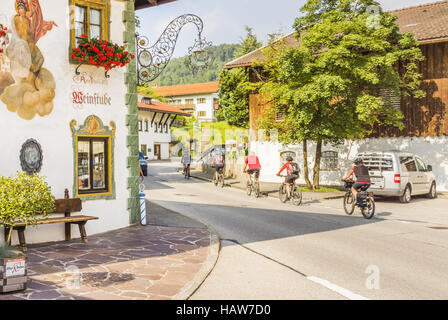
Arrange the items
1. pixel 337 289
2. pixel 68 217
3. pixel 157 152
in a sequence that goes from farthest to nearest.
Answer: pixel 157 152 < pixel 68 217 < pixel 337 289

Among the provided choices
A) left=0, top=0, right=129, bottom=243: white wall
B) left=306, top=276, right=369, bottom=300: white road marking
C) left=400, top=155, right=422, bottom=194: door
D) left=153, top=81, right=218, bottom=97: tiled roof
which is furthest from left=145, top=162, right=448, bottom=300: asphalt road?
left=153, top=81, right=218, bottom=97: tiled roof

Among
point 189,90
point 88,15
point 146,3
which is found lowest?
point 88,15

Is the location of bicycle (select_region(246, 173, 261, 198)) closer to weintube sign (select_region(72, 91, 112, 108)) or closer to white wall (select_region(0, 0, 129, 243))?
white wall (select_region(0, 0, 129, 243))

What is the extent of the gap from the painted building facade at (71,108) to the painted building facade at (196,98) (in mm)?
83559

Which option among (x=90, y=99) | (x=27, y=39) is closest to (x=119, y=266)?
(x=90, y=99)

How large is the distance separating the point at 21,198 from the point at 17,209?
209mm

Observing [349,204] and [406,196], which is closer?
[349,204]

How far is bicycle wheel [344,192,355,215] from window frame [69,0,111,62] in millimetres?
8769

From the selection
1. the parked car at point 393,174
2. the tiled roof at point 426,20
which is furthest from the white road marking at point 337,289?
the tiled roof at point 426,20

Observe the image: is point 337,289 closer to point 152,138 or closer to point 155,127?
point 152,138

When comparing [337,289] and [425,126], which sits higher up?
[425,126]

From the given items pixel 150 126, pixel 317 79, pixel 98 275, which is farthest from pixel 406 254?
pixel 150 126

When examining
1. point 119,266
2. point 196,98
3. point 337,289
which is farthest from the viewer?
point 196,98

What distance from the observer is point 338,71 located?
19578 mm
